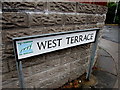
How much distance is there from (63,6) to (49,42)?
579 mm

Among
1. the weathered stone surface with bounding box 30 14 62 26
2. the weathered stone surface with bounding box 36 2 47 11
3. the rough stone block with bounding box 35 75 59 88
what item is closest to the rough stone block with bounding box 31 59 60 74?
the rough stone block with bounding box 35 75 59 88

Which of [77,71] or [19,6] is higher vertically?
[19,6]

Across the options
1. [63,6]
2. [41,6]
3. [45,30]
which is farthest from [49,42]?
[63,6]

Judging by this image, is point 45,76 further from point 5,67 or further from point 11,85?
point 5,67

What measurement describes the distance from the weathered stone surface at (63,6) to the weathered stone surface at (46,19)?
93 mm

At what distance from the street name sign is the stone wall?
186 mm

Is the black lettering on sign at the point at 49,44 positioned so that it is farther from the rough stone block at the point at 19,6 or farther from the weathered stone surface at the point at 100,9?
the weathered stone surface at the point at 100,9

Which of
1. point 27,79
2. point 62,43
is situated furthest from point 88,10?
point 27,79

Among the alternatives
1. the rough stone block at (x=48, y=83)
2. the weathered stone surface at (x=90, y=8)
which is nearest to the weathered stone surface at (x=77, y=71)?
the rough stone block at (x=48, y=83)

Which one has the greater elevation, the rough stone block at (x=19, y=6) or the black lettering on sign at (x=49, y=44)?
the rough stone block at (x=19, y=6)

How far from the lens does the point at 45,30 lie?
4.63 feet

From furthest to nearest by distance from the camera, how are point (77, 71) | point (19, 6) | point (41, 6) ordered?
point (77, 71)
point (41, 6)
point (19, 6)

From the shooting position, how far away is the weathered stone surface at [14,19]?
3.61 feet

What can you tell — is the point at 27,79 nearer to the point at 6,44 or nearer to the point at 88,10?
the point at 6,44
